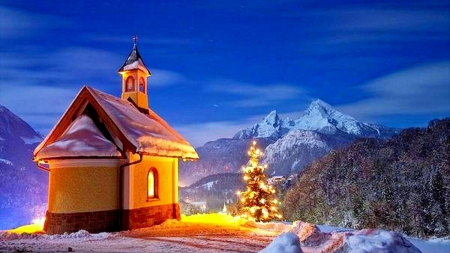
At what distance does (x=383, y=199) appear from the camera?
23.7 metres

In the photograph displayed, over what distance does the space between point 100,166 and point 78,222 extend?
196 centimetres

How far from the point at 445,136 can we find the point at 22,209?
38526mm

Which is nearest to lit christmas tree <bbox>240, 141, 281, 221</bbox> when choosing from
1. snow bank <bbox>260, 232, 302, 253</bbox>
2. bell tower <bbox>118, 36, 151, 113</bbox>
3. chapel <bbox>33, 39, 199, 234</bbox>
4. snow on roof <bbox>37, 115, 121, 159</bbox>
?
chapel <bbox>33, 39, 199, 234</bbox>

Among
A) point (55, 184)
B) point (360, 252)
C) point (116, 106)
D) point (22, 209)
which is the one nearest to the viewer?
point (360, 252)


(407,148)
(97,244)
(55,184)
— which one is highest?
(407,148)

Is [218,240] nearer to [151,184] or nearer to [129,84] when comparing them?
[151,184]

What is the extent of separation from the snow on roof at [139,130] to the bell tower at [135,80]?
899mm

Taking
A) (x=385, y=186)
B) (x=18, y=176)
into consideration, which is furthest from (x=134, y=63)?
(x=18, y=176)

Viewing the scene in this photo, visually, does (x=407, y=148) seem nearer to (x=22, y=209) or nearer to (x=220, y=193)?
(x=220, y=193)

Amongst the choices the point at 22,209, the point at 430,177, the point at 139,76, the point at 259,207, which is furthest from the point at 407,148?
the point at 22,209

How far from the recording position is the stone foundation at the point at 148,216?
44.8 ft

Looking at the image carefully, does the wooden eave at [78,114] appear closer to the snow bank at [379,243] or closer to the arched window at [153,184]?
the arched window at [153,184]

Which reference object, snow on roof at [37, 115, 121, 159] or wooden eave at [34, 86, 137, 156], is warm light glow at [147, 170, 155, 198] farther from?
snow on roof at [37, 115, 121, 159]

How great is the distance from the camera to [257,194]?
695 inches
